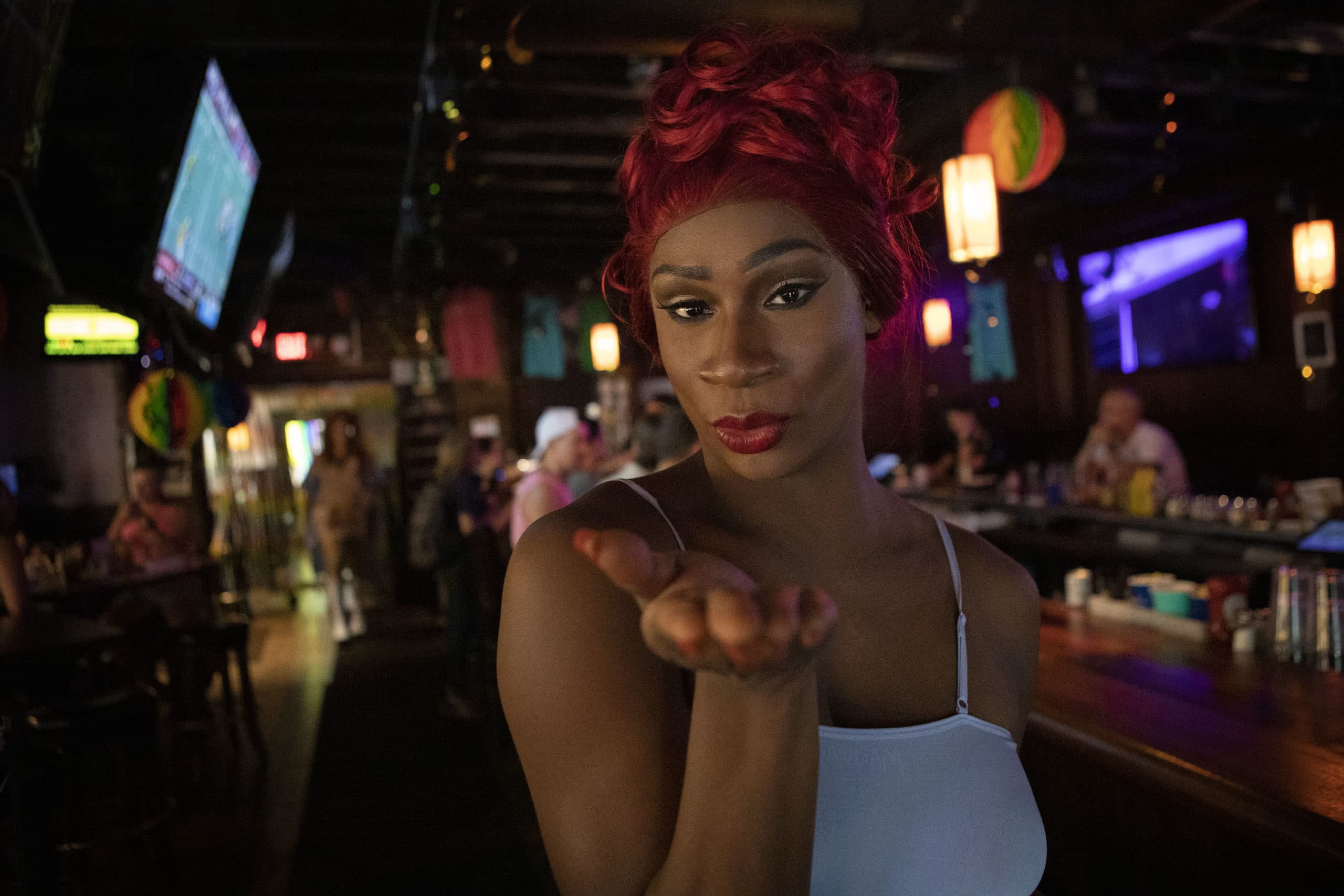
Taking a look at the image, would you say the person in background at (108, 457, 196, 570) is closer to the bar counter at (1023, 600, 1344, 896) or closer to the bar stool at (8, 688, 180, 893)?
the bar stool at (8, 688, 180, 893)

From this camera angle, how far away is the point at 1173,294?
27.8ft

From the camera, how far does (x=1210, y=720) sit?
7.40 feet

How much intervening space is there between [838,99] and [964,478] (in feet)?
26.4

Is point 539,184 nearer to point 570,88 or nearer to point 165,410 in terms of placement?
point 570,88

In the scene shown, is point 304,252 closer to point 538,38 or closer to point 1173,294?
point 538,38

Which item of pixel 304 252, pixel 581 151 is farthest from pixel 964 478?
pixel 304 252

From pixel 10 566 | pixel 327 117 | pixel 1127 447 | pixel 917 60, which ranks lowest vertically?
pixel 1127 447

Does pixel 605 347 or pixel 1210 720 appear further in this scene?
pixel 605 347

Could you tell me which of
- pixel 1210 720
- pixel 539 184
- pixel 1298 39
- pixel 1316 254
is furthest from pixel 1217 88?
pixel 1210 720

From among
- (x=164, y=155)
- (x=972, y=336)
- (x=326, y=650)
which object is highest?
(x=164, y=155)

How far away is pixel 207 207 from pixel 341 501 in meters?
5.97

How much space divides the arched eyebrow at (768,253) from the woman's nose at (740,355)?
0.17 ft

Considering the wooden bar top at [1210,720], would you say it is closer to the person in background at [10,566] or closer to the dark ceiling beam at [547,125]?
the person in background at [10,566]

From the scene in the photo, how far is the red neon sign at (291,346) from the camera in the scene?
11555 millimetres
